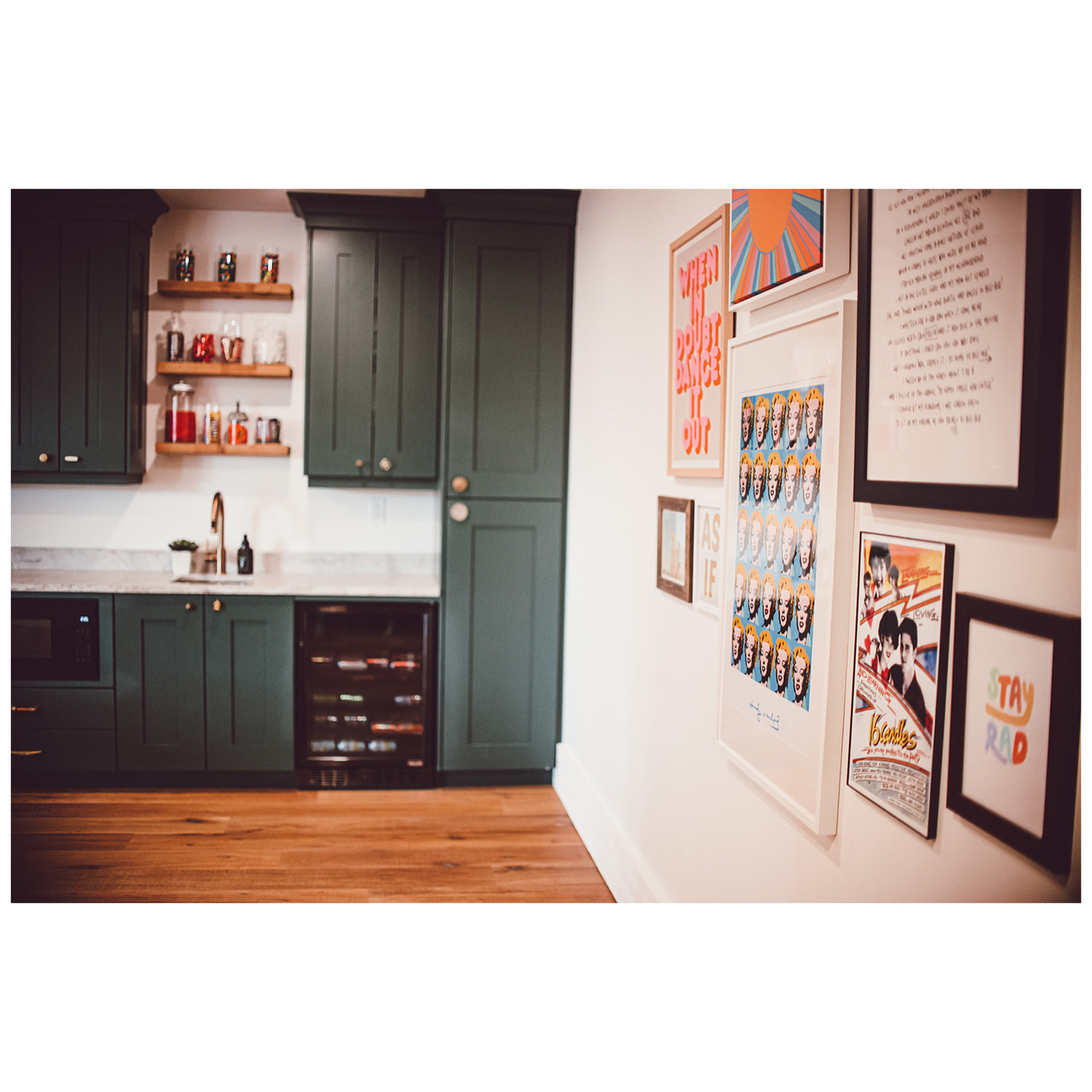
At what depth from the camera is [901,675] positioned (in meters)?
1.09

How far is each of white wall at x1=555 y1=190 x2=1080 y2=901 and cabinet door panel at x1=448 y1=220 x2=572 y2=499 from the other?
4.3 inches

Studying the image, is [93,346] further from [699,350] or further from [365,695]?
[699,350]

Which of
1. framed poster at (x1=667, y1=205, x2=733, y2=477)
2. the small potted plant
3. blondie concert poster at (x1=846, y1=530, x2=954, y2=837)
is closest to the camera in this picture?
blondie concert poster at (x1=846, y1=530, x2=954, y2=837)

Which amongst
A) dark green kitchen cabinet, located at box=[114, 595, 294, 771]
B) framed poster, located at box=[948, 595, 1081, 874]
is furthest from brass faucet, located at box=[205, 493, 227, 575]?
framed poster, located at box=[948, 595, 1081, 874]

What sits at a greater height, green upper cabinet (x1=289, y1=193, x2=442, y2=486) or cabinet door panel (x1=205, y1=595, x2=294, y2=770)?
green upper cabinet (x1=289, y1=193, x2=442, y2=486)

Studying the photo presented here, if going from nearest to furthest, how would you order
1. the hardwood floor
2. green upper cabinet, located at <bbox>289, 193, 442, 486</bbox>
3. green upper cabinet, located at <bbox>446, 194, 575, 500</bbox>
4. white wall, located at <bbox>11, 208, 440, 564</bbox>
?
the hardwood floor
green upper cabinet, located at <bbox>446, 194, 575, 500</bbox>
green upper cabinet, located at <bbox>289, 193, 442, 486</bbox>
white wall, located at <bbox>11, 208, 440, 564</bbox>

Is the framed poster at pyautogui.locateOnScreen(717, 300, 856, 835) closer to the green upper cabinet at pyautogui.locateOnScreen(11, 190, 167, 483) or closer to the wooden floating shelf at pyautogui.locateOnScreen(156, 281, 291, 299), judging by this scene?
the wooden floating shelf at pyautogui.locateOnScreen(156, 281, 291, 299)

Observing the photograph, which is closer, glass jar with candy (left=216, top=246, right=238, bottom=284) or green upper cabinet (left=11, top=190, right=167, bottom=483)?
green upper cabinet (left=11, top=190, right=167, bottom=483)

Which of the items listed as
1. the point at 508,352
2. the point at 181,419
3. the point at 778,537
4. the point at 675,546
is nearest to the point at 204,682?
the point at 181,419

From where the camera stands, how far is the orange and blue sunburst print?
1.30m

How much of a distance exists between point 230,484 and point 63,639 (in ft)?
3.05

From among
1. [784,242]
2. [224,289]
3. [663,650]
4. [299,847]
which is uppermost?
[224,289]

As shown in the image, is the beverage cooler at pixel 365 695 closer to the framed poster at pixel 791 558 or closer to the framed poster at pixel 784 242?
the framed poster at pixel 791 558
